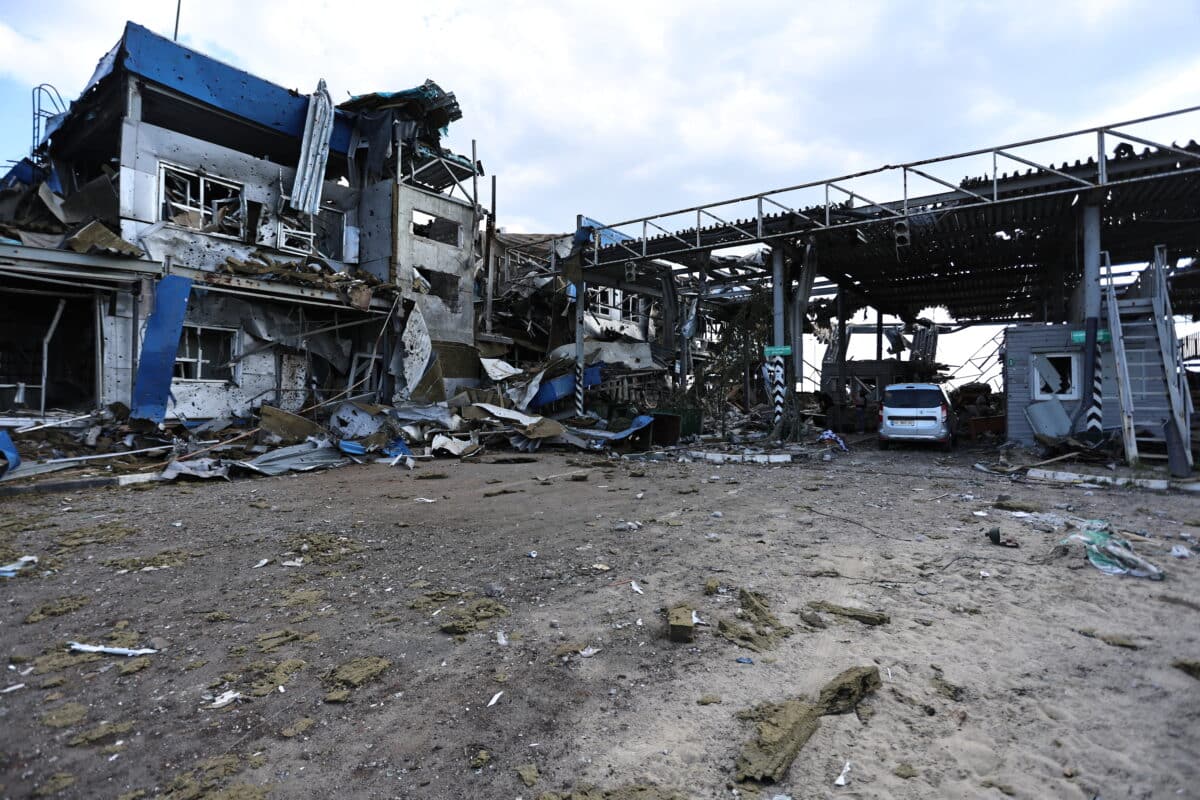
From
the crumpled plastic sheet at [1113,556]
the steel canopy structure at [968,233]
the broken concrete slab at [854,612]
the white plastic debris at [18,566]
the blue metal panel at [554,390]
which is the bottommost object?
the broken concrete slab at [854,612]

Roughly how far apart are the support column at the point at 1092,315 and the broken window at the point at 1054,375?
0.93 m

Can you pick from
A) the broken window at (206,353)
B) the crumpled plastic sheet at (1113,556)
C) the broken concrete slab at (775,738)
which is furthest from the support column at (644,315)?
the broken concrete slab at (775,738)

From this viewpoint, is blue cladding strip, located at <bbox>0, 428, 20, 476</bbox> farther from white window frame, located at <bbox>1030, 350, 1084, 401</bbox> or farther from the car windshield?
white window frame, located at <bbox>1030, 350, 1084, 401</bbox>

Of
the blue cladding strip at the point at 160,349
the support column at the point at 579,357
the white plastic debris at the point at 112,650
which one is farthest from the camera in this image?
the support column at the point at 579,357

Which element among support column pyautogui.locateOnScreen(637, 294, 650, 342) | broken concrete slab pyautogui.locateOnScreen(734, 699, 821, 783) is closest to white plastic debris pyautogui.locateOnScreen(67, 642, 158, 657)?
broken concrete slab pyautogui.locateOnScreen(734, 699, 821, 783)

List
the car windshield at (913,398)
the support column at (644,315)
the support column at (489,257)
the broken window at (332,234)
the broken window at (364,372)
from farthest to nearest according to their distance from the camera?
the support column at (644,315)
the support column at (489,257)
the broken window at (332,234)
the broken window at (364,372)
the car windshield at (913,398)

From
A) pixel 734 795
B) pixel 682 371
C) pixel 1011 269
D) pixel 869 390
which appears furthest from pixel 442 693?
pixel 869 390

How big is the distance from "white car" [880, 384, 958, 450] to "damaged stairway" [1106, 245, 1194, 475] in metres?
3.66

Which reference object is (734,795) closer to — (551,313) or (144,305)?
(144,305)

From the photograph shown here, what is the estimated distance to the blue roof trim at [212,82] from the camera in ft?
46.8

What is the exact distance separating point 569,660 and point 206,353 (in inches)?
614

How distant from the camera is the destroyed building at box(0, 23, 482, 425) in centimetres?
1315

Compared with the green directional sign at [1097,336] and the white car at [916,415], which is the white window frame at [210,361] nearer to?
the white car at [916,415]

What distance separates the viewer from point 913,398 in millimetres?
15555
